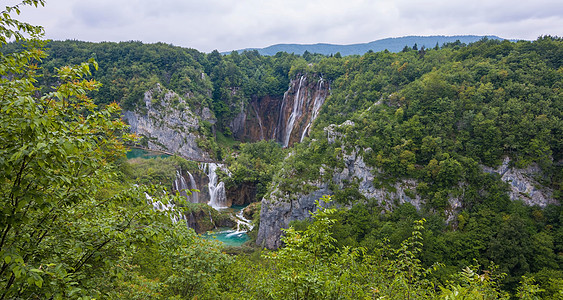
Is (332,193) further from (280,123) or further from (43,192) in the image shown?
(280,123)

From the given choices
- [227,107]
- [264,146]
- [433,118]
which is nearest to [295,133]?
[264,146]

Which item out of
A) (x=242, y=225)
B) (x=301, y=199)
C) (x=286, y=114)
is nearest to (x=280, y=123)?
(x=286, y=114)

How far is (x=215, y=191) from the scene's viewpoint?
1610 inches

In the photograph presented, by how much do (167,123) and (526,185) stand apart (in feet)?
191

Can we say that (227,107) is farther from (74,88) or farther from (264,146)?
(74,88)

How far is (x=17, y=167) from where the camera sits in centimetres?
330

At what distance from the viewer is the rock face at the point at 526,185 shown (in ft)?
82.8

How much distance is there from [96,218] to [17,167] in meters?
2.78

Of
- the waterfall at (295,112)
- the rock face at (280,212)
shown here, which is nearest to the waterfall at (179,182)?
the rock face at (280,212)

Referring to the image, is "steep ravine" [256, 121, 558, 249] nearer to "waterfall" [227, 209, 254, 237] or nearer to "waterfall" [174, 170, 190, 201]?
A: "waterfall" [227, 209, 254, 237]

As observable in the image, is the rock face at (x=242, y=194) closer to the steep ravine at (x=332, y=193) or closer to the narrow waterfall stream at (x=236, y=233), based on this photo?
the narrow waterfall stream at (x=236, y=233)

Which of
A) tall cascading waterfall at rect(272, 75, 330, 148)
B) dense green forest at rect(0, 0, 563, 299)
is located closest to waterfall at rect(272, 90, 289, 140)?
tall cascading waterfall at rect(272, 75, 330, 148)

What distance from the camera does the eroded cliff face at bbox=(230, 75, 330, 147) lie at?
56.7 m

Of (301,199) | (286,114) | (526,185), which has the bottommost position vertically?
(301,199)
